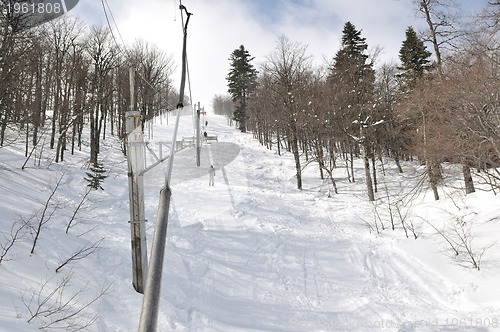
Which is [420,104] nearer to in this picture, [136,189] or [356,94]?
[356,94]

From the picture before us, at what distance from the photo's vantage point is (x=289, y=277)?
8.53 m

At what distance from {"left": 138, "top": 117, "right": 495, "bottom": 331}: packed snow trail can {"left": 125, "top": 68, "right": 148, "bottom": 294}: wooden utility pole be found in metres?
1.29

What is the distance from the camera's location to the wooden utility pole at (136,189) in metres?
4.38

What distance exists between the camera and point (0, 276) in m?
5.26

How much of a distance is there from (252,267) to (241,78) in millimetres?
46763

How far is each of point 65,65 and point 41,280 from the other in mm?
20776

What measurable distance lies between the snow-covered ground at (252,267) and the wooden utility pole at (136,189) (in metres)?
1.06

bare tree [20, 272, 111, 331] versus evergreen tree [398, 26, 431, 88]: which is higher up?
evergreen tree [398, 26, 431, 88]

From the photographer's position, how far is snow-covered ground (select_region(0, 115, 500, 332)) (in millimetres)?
6133

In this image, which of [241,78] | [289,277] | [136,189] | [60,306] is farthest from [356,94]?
[241,78]

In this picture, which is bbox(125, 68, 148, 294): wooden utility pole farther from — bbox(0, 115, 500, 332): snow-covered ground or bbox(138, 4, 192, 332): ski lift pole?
bbox(138, 4, 192, 332): ski lift pole

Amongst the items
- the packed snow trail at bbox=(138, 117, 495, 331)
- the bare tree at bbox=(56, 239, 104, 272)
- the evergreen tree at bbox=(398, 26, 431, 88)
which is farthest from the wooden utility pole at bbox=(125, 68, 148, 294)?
the evergreen tree at bbox=(398, 26, 431, 88)

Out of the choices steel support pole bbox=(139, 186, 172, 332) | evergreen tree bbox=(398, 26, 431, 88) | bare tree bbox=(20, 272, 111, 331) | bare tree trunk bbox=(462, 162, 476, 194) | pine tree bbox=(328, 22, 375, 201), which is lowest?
bare tree bbox=(20, 272, 111, 331)

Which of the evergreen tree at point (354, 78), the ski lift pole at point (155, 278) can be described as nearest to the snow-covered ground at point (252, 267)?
the ski lift pole at point (155, 278)
